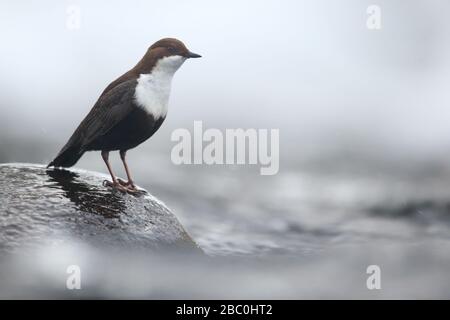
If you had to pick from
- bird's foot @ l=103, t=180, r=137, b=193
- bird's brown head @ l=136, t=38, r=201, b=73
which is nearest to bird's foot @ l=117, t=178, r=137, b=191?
bird's foot @ l=103, t=180, r=137, b=193

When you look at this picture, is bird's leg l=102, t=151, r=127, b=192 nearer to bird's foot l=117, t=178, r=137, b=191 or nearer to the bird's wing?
bird's foot l=117, t=178, r=137, b=191

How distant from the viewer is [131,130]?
17.1 feet

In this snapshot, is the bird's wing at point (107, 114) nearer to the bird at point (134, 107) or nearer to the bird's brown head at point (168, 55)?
the bird at point (134, 107)

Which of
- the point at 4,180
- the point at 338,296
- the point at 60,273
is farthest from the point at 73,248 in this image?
the point at 338,296

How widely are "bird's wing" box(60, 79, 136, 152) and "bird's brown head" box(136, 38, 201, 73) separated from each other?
22 centimetres

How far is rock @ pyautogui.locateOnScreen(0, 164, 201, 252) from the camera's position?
184 inches

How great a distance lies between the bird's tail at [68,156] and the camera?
17.4 ft

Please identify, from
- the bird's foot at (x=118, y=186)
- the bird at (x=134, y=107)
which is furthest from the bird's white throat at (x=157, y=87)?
the bird's foot at (x=118, y=186)

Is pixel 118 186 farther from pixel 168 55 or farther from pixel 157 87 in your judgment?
pixel 168 55

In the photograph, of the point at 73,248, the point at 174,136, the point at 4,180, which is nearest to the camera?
the point at 73,248

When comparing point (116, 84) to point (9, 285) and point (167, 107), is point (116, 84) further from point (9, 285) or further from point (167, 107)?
point (9, 285)

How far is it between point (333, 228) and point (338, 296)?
1.62 meters

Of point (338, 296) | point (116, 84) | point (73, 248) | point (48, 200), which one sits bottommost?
point (338, 296)

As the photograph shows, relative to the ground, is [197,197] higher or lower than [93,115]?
lower
